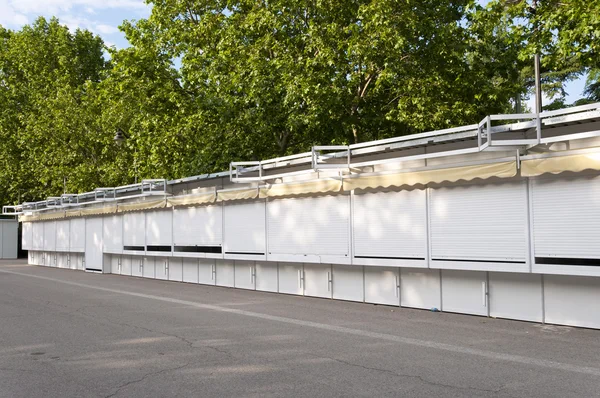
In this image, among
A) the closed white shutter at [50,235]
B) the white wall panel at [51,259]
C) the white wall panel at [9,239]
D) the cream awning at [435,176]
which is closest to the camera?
the cream awning at [435,176]

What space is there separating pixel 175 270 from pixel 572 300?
1383 cm

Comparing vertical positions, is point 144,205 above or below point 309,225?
above

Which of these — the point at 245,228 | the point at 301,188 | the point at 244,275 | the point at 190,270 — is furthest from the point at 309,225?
the point at 190,270

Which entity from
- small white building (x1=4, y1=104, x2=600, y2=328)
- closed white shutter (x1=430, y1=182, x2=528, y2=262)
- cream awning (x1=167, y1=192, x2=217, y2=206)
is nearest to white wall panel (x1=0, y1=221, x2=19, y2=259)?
small white building (x1=4, y1=104, x2=600, y2=328)

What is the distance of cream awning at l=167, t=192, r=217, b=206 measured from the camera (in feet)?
55.5

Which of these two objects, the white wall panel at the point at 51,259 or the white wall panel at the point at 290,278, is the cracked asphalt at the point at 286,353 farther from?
the white wall panel at the point at 51,259

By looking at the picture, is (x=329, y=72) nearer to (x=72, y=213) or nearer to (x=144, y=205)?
(x=144, y=205)

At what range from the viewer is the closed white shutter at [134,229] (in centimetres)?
2127

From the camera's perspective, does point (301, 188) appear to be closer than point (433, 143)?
No

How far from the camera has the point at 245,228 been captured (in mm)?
15922

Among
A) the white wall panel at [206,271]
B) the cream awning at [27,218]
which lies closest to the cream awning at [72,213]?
the cream awning at [27,218]

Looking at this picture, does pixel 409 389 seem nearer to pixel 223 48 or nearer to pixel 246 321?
pixel 246 321

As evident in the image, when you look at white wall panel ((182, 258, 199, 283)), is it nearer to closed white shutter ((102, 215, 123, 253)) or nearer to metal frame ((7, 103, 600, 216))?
metal frame ((7, 103, 600, 216))

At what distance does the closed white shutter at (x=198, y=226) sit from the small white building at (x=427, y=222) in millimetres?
54
